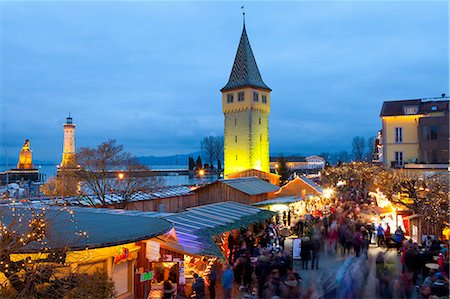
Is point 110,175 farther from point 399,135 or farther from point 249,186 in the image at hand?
point 399,135

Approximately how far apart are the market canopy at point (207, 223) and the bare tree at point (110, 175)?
308 inches

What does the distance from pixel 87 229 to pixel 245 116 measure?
48.4 metres

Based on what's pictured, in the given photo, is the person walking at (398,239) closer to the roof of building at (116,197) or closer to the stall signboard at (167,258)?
the stall signboard at (167,258)

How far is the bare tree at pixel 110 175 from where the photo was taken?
75.3ft

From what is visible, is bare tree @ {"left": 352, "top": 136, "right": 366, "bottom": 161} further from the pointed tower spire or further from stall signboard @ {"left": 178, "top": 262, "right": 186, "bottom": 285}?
stall signboard @ {"left": 178, "top": 262, "right": 186, "bottom": 285}

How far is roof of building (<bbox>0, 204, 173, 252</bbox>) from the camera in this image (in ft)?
22.3

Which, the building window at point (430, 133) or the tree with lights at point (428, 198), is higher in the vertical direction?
the building window at point (430, 133)

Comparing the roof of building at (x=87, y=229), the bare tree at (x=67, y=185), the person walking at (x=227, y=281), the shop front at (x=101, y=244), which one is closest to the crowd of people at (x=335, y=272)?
the person walking at (x=227, y=281)

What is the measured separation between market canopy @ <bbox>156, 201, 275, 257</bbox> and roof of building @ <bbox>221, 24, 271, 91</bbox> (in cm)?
4055

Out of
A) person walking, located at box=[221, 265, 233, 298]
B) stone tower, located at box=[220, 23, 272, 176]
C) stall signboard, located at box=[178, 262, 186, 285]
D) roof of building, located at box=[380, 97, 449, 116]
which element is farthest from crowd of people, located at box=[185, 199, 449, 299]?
stone tower, located at box=[220, 23, 272, 176]

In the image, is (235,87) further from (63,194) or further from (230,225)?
(230,225)

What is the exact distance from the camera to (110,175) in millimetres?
25750

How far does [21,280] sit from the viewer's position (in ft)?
19.5

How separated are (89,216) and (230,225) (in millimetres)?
5547
